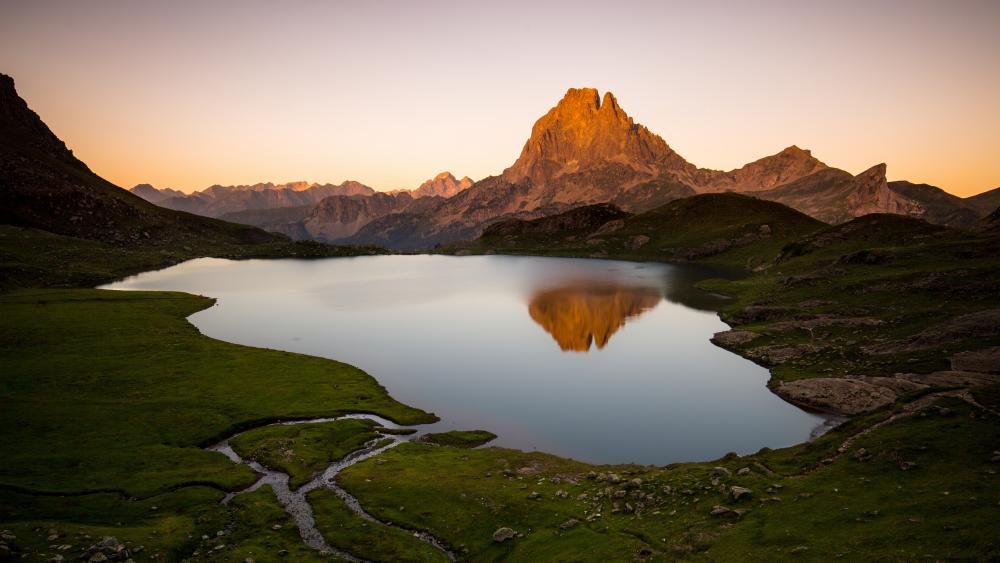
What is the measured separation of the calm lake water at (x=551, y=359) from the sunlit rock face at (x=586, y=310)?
494 millimetres

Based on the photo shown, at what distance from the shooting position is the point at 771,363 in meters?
77.4

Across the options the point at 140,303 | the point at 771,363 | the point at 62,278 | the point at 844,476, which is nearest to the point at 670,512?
the point at 844,476

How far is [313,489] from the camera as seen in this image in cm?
4041

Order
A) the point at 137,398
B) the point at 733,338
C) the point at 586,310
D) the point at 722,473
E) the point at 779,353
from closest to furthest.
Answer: the point at 722,473
the point at 137,398
the point at 779,353
the point at 733,338
the point at 586,310

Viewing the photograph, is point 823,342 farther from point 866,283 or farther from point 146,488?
point 146,488

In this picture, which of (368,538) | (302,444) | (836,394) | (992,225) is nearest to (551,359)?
(836,394)

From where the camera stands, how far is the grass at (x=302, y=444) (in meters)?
44.7

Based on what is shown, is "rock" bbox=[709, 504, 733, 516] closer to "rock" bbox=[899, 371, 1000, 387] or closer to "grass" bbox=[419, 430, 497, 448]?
"grass" bbox=[419, 430, 497, 448]

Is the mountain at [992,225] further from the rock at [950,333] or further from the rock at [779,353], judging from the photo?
the rock at [779,353]

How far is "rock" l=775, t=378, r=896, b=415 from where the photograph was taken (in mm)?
54688

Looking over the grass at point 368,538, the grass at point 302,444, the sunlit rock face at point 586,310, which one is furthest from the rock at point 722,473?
the sunlit rock face at point 586,310

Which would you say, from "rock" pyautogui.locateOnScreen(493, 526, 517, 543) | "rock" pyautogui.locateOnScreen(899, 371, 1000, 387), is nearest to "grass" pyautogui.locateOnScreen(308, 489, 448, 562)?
"rock" pyautogui.locateOnScreen(493, 526, 517, 543)

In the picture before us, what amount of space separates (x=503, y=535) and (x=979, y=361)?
56984 mm

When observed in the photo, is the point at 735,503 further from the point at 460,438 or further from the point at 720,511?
the point at 460,438
